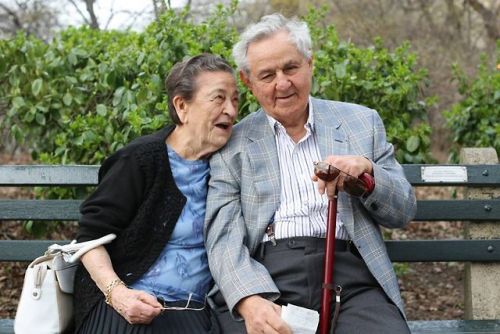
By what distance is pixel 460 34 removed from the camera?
13820 millimetres

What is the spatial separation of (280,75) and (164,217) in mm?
740

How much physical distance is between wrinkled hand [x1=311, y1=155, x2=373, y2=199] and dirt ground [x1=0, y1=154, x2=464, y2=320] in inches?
93.8

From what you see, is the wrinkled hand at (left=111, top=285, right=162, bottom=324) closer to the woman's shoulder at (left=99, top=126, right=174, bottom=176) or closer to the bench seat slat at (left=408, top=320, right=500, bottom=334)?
the woman's shoulder at (left=99, top=126, right=174, bottom=176)

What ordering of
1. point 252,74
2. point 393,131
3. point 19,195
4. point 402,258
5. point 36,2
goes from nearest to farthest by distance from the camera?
point 252,74
point 402,258
point 393,131
point 19,195
point 36,2

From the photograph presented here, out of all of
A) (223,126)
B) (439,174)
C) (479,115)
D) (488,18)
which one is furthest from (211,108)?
(488,18)

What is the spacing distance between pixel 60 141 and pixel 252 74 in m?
1.83

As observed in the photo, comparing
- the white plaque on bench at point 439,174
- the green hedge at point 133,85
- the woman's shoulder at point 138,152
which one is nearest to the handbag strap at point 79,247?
the woman's shoulder at point 138,152

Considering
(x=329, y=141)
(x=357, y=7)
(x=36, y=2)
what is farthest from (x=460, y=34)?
(x=329, y=141)

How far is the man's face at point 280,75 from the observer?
3.50 metres

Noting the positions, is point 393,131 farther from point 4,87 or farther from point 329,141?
point 4,87

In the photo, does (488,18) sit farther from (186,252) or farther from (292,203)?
(186,252)

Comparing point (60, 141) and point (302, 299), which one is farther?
point (60, 141)

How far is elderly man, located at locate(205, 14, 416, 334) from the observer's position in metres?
3.31

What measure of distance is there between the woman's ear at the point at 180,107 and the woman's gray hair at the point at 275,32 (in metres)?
0.30
